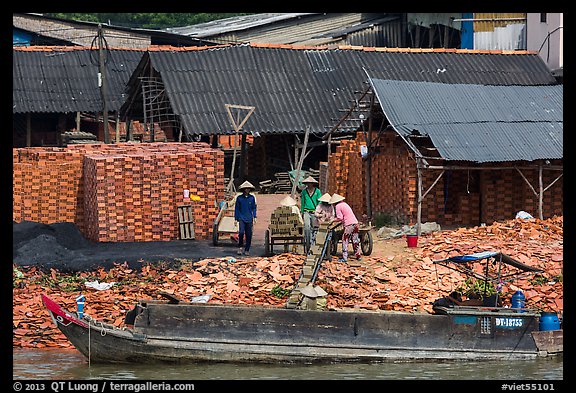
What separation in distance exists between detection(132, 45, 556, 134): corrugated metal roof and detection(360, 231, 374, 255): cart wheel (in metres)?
10.4

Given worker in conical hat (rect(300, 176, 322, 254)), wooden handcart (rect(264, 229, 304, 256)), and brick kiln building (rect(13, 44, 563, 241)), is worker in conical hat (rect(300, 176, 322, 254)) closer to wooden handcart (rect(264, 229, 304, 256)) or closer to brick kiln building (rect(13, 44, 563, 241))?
wooden handcart (rect(264, 229, 304, 256))

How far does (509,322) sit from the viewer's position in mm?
18578

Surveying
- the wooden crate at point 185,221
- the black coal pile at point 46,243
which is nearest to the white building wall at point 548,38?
the wooden crate at point 185,221

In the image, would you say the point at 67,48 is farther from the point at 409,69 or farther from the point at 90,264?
the point at 90,264

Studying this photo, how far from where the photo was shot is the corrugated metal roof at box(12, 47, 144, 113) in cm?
3853

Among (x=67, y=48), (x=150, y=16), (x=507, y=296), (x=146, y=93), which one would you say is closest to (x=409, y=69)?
(x=146, y=93)

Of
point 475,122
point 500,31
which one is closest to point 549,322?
point 475,122

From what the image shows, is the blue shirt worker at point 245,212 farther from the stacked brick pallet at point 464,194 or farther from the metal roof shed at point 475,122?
the stacked brick pallet at point 464,194

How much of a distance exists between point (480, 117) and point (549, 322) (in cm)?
993

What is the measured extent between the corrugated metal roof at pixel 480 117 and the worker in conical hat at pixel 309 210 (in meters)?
3.55

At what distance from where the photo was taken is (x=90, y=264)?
2217cm
